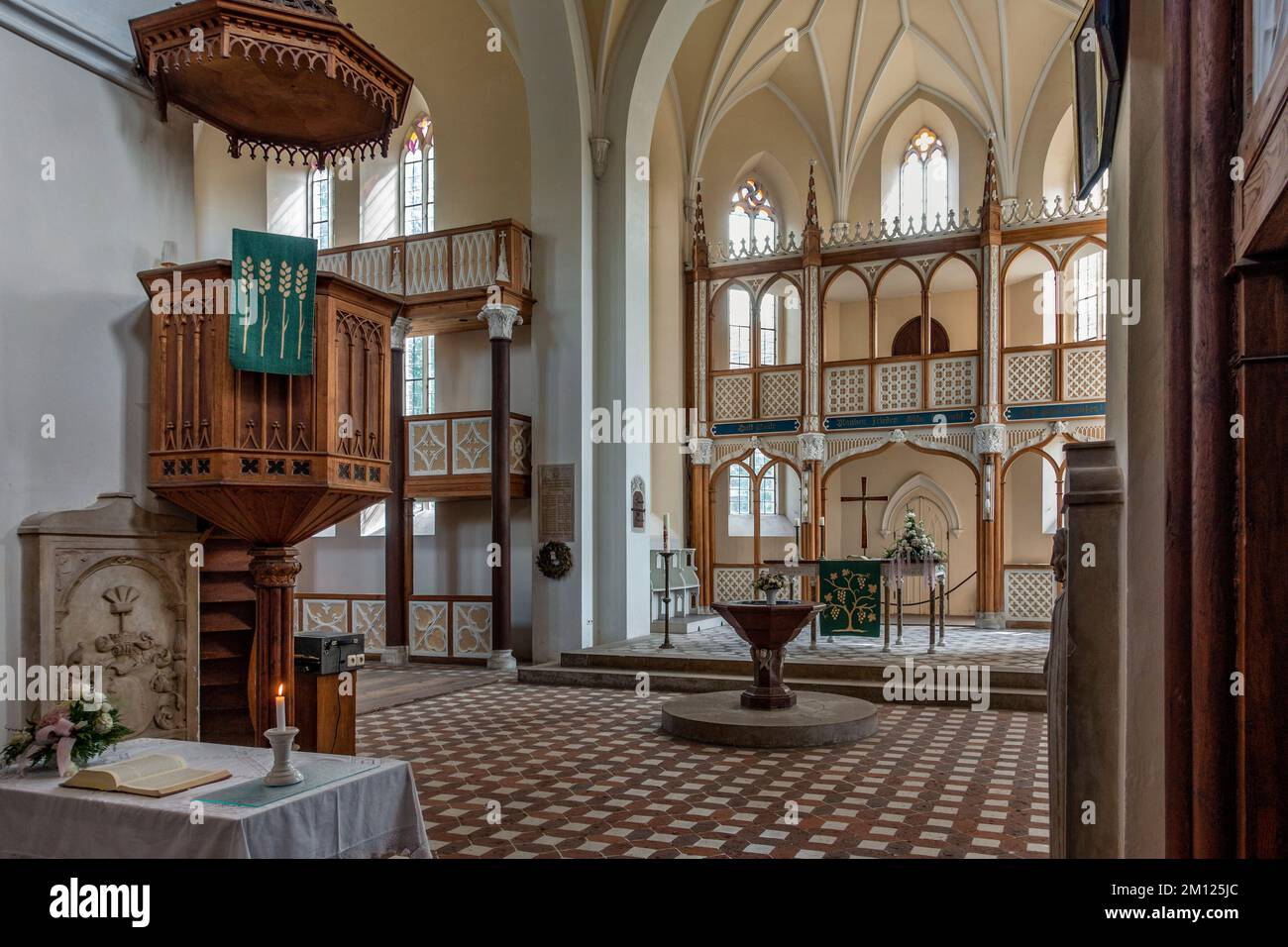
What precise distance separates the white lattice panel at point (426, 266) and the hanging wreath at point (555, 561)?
13.3ft

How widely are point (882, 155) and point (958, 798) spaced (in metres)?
16.5

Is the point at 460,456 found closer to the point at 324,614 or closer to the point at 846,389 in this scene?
the point at 324,614

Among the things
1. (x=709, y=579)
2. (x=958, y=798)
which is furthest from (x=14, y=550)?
(x=709, y=579)

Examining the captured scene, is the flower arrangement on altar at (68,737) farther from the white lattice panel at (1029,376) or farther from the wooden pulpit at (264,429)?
A: the white lattice panel at (1029,376)

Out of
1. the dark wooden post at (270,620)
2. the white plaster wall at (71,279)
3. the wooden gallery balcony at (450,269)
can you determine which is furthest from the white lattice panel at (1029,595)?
the white plaster wall at (71,279)

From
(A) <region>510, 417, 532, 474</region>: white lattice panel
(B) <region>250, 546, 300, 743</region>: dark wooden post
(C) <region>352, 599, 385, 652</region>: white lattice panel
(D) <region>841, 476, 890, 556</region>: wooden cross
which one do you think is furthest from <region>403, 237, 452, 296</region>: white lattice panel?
(D) <region>841, 476, 890, 556</region>: wooden cross

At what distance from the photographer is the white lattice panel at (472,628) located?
13.8 meters

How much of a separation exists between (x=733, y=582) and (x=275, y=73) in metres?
13.2

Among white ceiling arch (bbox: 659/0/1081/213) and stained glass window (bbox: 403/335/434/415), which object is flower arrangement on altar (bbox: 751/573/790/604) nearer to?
stained glass window (bbox: 403/335/434/415)

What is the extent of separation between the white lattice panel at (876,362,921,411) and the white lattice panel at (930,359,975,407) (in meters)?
0.26

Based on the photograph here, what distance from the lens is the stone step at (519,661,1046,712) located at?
1008 cm

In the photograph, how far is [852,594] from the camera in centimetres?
1361

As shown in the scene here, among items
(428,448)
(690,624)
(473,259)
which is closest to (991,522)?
(690,624)
